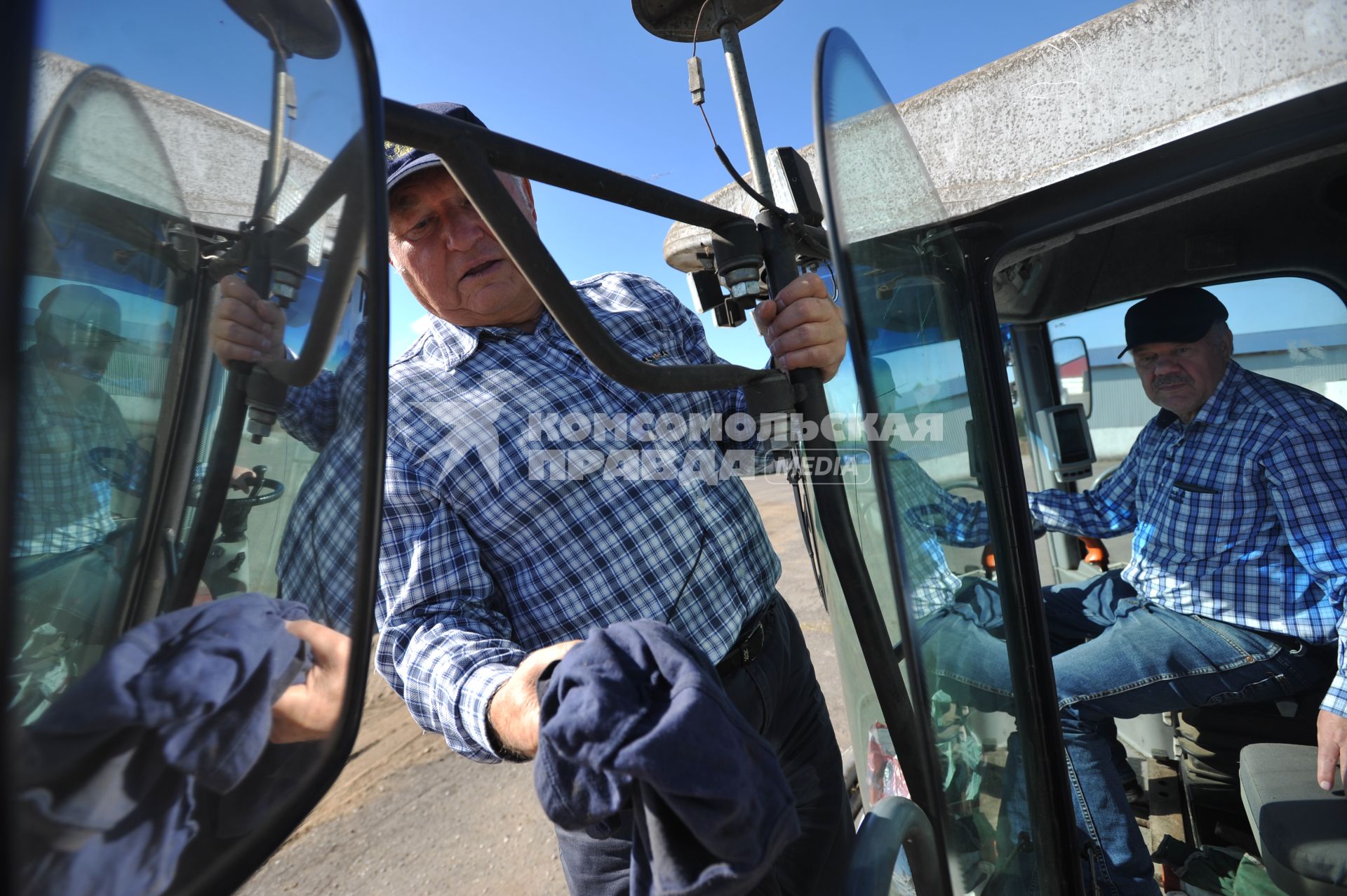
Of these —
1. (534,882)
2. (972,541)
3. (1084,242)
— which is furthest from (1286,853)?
(534,882)

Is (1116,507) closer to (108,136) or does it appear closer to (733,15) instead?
(733,15)

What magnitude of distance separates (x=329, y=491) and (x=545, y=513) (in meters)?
0.78

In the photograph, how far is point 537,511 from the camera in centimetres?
135

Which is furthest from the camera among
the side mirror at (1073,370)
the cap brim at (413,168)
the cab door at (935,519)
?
the side mirror at (1073,370)

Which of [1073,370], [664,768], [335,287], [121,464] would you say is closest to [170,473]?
[121,464]

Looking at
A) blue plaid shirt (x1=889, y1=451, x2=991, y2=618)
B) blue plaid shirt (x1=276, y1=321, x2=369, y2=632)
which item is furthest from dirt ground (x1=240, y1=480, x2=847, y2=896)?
blue plaid shirt (x1=276, y1=321, x2=369, y2=632)

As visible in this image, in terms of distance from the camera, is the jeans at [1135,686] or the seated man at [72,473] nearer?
the seated man at [72,473]

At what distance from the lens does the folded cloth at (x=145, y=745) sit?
0.36 metres

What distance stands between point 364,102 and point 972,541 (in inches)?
47.9

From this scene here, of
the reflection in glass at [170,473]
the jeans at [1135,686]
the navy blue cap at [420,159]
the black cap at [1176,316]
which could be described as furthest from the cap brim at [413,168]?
the black cap at [1176,316]

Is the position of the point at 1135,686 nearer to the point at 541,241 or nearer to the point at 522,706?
the point at 522,706

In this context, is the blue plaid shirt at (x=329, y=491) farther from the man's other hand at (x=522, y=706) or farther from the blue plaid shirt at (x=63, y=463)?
the man's other hand at (x=522, y=706)

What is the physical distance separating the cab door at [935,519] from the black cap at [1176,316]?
3.64ft

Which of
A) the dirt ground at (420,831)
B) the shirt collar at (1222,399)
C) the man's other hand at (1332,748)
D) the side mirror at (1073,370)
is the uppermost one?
the side mirror at (1073,370)
